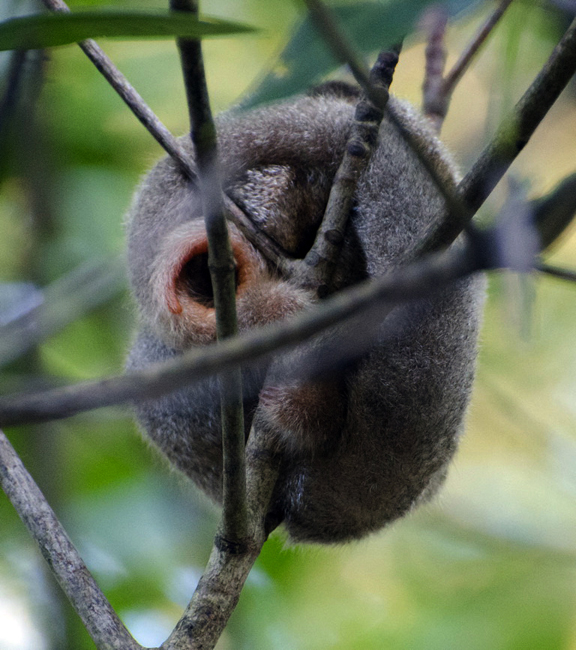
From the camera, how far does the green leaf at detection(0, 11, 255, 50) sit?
38.0 inches

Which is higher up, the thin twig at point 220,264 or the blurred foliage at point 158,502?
the thin twig at point 220,264

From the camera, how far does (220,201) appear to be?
1.25m

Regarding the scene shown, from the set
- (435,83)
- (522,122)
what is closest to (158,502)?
(435,83)

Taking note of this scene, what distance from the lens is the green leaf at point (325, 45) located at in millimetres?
1103

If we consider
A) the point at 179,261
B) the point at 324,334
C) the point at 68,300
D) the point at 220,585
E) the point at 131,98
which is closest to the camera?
the point at 220,585

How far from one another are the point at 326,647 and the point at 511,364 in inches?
78.6

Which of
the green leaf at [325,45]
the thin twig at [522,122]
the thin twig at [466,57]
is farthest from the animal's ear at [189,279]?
the thin twig at [466,57]

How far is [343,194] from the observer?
207 cm

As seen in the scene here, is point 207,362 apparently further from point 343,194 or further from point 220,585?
point 343,194

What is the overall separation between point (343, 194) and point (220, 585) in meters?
1.11

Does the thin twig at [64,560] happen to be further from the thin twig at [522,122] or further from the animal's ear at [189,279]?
the thin twig at [522,122]

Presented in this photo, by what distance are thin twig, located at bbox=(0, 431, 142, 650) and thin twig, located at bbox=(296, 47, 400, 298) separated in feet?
3.04

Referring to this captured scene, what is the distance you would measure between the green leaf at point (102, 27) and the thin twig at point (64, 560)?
1.15 meters

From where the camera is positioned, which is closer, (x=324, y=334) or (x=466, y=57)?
(x=324, y=334)
